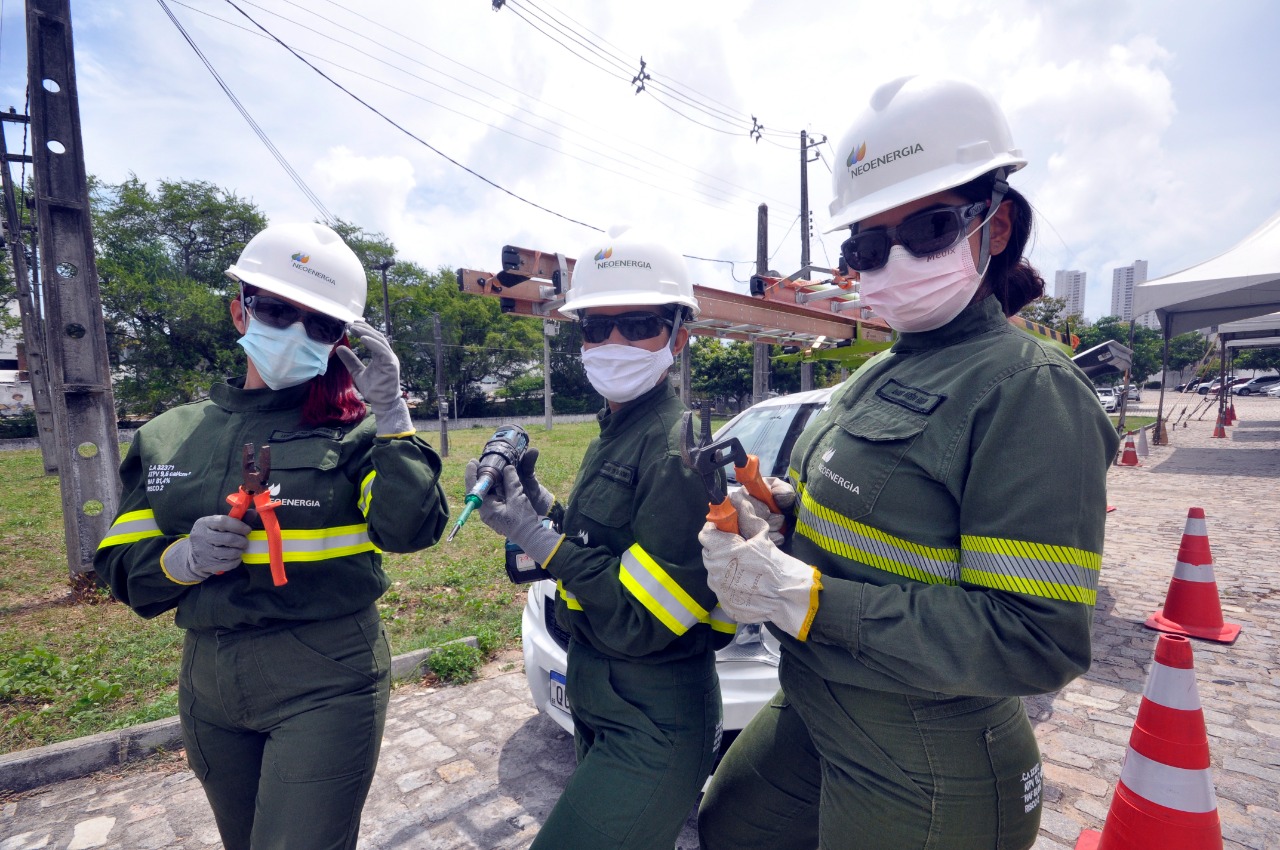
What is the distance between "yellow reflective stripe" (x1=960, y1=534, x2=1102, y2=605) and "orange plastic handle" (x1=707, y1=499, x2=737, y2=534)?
1.51ft

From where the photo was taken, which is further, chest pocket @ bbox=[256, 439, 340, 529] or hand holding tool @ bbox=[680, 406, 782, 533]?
chest pocket @ bbox=[256, 439, 340, 529]

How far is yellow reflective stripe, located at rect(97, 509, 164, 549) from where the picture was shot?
200 cm

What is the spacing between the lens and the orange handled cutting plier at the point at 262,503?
1787 mm

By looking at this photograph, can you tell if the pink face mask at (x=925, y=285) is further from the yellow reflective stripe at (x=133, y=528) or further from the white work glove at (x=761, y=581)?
the yellow reflective stripe at (x=133, y=528)

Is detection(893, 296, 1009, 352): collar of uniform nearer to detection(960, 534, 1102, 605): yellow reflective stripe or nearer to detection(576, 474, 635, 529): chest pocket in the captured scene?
detection(960, 534, 1102, 605): yellow reflective stripe

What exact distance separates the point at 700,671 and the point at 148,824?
280cm

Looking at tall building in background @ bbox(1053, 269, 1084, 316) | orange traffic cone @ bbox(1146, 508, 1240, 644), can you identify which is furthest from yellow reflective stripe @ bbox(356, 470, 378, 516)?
tall building in background @ bbox(1053, 269, 1084, 316)

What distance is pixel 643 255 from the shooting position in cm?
201

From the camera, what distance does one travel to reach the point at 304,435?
2035 millimetres

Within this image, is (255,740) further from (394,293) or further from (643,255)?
(394,293)

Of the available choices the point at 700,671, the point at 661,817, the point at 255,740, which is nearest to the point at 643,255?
the point at 700,671

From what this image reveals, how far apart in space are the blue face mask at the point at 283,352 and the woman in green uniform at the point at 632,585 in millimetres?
667

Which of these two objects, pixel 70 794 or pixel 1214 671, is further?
pixel 1214 671

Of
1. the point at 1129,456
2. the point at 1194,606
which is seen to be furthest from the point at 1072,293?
the point at 1194,606
